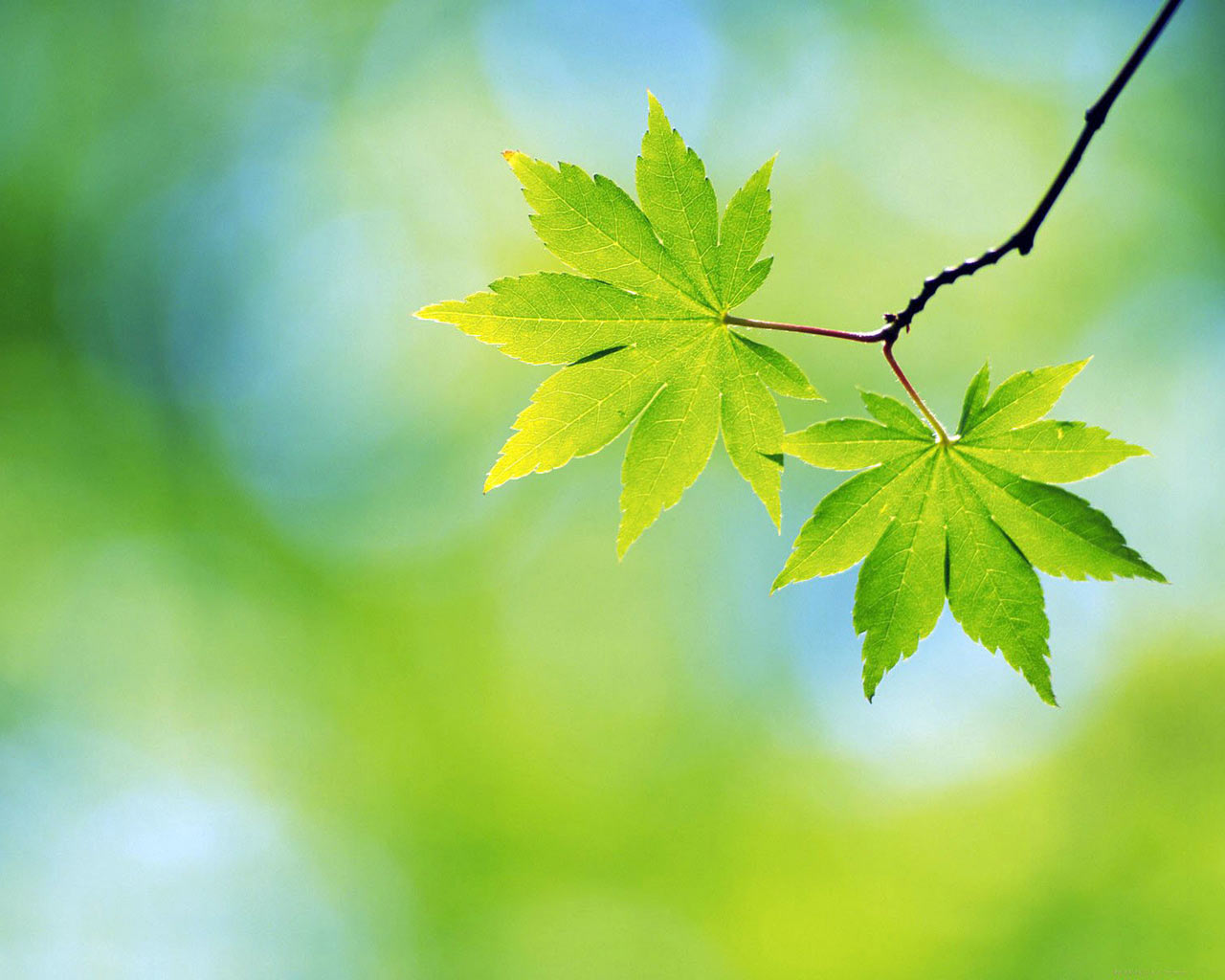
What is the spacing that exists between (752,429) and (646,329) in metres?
0.34

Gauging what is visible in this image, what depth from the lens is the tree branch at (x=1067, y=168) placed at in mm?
1598

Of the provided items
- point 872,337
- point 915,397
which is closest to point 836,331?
point 872,337

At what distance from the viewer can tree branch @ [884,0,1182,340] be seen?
1.60 meters

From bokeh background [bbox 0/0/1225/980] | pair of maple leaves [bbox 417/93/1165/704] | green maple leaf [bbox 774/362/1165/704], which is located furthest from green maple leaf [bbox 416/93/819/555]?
bokeh background [bbox 0/0/1225/980]

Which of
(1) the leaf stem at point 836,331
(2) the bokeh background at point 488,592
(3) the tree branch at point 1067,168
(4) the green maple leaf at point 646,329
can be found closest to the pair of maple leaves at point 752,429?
(4) the green maple leaf at point 646,329

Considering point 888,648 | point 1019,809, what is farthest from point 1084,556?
point 1019,809

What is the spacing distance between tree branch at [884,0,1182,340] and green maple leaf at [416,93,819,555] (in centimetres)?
35

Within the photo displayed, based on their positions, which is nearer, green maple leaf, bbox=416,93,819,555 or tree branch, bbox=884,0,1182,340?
tree branch, bbox=884,0,1182,340

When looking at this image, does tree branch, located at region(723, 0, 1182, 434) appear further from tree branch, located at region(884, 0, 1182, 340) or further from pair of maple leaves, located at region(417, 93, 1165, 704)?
pair of maple leaves, located at region(417, 93, 1165, 704)

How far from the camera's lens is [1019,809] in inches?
437

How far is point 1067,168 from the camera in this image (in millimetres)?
1651

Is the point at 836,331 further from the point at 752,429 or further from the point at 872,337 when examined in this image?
the point at 752,429

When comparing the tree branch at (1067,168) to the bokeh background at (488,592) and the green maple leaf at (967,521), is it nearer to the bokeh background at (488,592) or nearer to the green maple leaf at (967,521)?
the green maple leaf at (967,521)

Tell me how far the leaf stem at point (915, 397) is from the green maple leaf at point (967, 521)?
0.07ft
